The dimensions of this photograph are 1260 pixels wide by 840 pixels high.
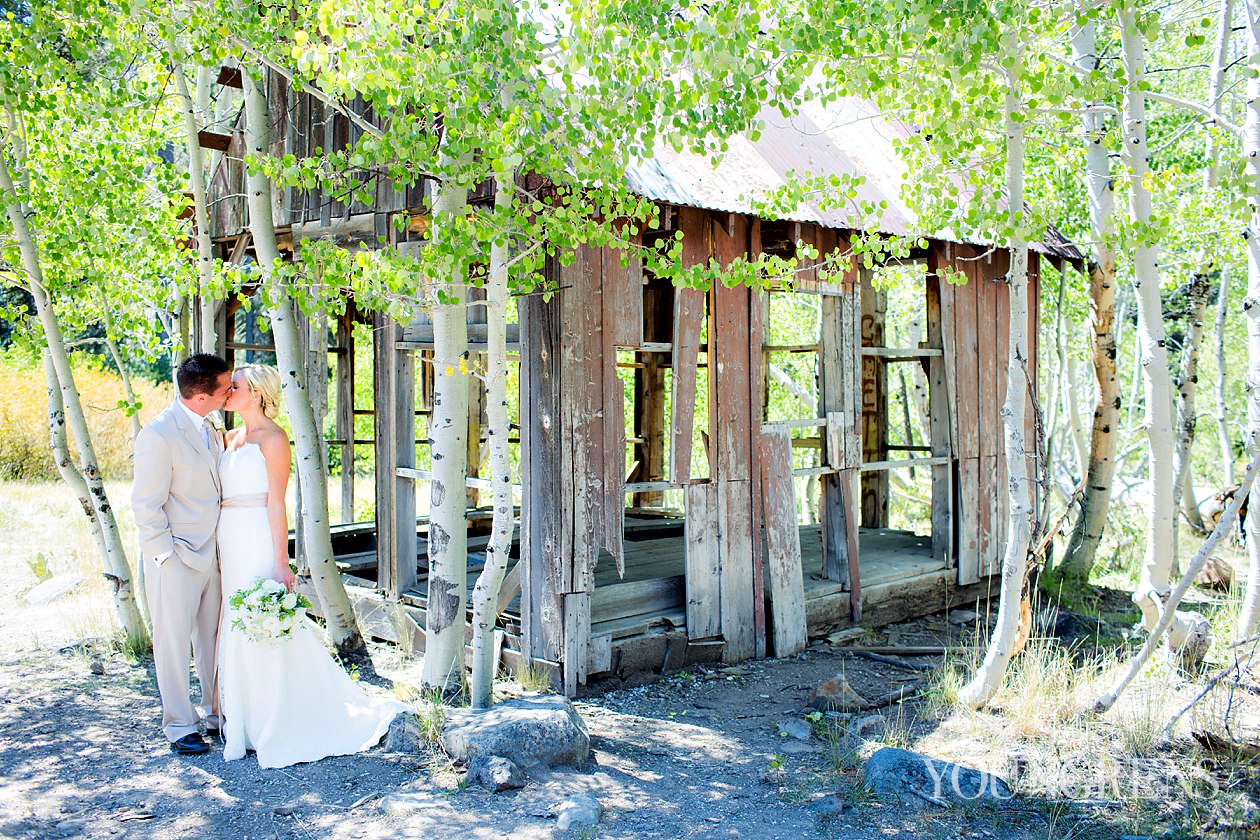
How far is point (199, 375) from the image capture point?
17.0 ft

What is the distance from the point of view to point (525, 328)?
6.55 meters

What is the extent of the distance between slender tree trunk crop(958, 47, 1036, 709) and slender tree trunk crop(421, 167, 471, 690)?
9.64 feet

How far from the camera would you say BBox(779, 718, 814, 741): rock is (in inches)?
239

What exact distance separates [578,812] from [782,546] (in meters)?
3.52

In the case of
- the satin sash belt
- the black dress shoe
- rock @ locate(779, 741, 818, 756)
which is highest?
the satin sash belt

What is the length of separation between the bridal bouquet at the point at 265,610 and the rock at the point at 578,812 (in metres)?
1.69

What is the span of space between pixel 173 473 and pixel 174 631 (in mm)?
816

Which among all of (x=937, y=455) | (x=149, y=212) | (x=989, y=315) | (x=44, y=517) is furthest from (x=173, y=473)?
(x=44, y=517)

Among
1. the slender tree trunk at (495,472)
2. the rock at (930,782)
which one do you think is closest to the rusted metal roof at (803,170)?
the slender tree trunk at (495,472)

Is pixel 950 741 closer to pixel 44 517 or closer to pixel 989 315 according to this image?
pixel 989 315

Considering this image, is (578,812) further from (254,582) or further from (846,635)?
(846,635)

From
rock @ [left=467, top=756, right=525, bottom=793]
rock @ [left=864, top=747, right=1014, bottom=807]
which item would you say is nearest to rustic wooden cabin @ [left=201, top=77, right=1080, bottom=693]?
rock @ [left=467, top=756, right=525, bottom=793]

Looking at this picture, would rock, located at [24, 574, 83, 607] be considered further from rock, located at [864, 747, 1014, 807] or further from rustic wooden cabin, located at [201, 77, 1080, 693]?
rock, located at [864, 747, 1014, 807]

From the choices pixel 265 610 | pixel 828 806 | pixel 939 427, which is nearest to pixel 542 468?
pixel 265 610
